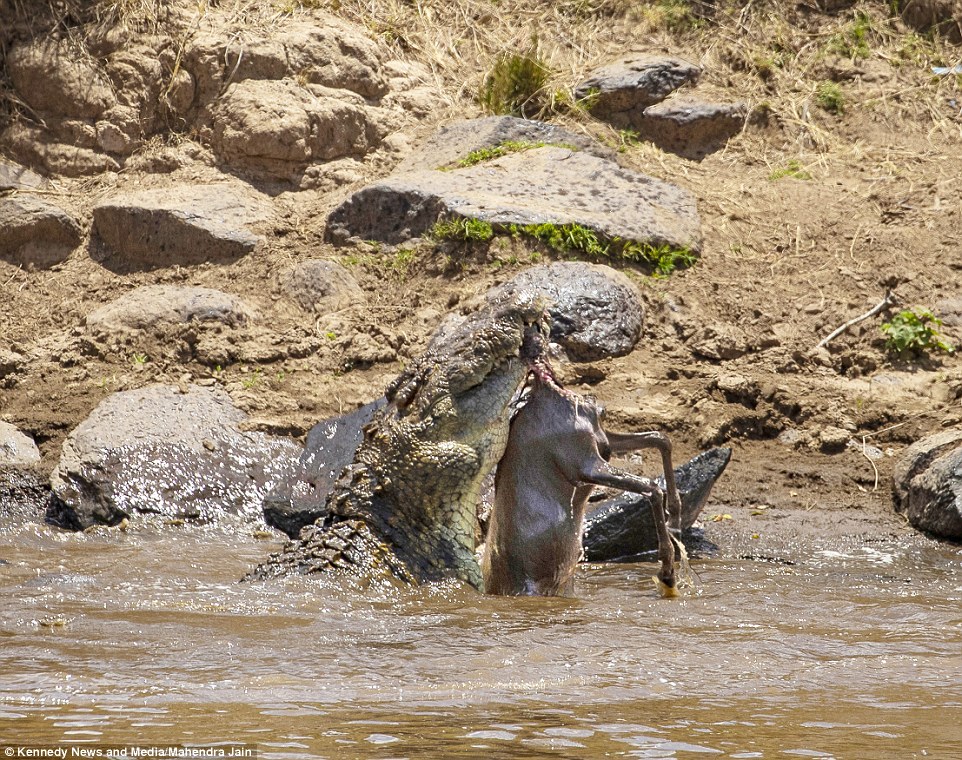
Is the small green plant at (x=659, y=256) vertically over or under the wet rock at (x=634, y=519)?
over

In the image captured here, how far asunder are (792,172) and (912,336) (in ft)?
7.69

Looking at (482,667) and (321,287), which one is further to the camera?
(321,287)

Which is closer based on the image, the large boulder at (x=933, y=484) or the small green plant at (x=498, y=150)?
the large boulder at (x=933, y=484)

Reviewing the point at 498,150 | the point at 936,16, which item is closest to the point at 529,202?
the point at 498,150

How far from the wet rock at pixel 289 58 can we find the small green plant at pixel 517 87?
94cm

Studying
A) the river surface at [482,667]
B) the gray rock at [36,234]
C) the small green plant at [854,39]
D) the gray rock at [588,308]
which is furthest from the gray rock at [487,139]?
the river surface at [482,667]

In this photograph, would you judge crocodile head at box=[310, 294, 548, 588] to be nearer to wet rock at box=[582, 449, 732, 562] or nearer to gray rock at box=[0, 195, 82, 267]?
wet rock at box=[582, 449, 732, 562]

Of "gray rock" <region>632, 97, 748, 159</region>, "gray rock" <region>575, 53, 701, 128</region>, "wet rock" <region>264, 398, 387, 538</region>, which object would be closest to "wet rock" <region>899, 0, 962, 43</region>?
"gray rock" <region>632, 97, 748, 159</region>

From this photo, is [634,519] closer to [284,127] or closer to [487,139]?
[487,139]

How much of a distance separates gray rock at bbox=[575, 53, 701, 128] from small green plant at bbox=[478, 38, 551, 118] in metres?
0.32

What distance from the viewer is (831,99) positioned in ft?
32.8

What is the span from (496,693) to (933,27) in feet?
30.4

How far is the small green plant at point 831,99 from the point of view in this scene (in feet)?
32.7

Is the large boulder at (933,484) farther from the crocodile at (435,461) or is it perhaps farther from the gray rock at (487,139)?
the gray rock at (487,139)
